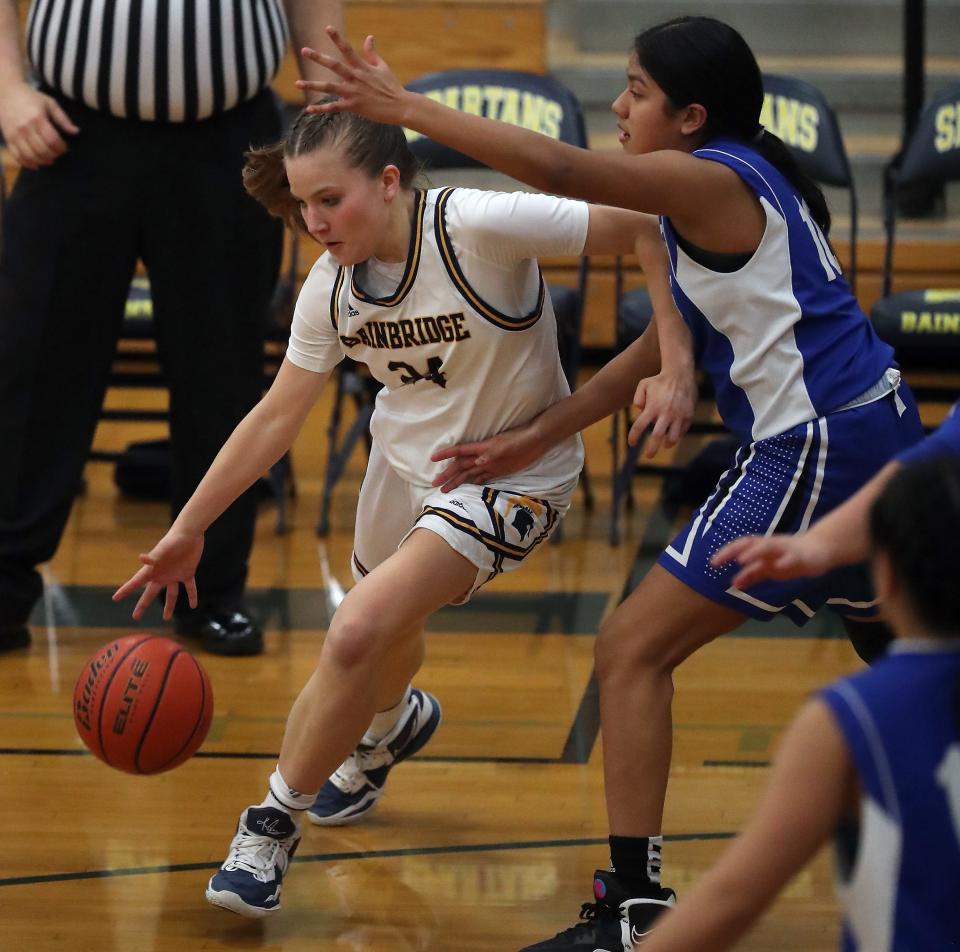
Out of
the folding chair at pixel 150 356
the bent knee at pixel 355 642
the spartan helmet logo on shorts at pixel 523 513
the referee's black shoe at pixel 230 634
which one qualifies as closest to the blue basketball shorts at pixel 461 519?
the spartan helmet logo on shorts at pixel 523 513

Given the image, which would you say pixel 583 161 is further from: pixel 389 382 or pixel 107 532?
pixel 107 532

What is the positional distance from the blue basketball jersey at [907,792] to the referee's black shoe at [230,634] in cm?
302

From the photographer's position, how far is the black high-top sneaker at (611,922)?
2906 millimetres

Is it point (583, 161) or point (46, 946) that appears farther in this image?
point (46, 946)

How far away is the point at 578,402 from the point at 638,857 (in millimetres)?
867

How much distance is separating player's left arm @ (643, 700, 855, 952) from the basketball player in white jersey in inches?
49.8

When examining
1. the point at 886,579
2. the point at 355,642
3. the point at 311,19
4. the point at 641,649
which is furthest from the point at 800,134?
the point at 886,579

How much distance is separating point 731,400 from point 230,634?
2070mm

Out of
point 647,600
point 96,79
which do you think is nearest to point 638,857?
point 647,600

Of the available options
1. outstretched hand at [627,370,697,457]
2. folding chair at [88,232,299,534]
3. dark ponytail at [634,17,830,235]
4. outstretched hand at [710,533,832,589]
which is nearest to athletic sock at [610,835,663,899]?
outstretched hand at [627,370,697,457]

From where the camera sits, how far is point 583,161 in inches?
102

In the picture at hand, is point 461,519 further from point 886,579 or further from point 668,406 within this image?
point 886,579

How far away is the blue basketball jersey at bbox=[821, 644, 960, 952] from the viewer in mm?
1710

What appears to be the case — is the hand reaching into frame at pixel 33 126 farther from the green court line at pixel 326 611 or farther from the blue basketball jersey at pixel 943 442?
the blue basketball jersey at pixel 943 442
